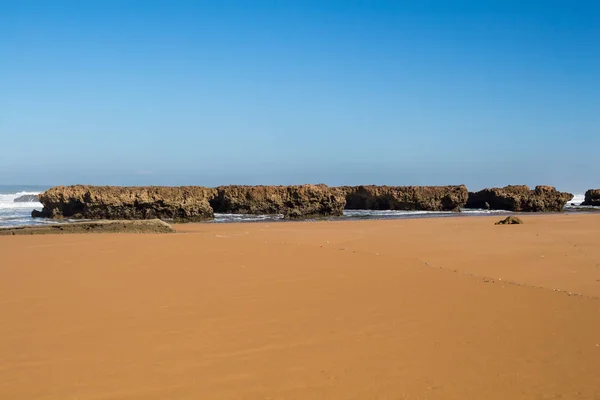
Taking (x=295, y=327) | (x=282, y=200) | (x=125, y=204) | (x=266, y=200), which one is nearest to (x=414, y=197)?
(x=282, y=200)

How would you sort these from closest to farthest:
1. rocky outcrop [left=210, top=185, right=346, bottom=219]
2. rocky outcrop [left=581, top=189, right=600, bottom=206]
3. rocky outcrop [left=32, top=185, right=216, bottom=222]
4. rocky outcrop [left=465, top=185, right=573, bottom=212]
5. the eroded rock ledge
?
1. rocky outcrop [left=32, top=185, right=216, bottom=222]
2. the eroded rock ledge
3. rocky outcrop [left=210, top=185, right=346, bottom=219]
4. rocky outcrop [left=465, top=185, right=573, bottom=212]
5. rocky outcrop [left=581, top=189, right=600, bottom=206]

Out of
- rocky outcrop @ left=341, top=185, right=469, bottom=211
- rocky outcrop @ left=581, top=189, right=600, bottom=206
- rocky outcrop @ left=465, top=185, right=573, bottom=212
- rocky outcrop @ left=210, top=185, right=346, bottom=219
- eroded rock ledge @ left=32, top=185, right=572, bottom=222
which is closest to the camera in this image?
eroded rock ledge @ left=32, top=185, right=572, bottom=222

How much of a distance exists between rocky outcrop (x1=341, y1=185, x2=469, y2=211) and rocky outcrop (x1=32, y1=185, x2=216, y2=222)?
13553mm

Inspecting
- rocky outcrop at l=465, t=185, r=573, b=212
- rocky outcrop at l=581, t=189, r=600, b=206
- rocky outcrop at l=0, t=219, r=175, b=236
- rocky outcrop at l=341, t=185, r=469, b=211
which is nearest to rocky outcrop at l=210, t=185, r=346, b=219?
rocky outcrop at l=341, t=185, r=469, b=211

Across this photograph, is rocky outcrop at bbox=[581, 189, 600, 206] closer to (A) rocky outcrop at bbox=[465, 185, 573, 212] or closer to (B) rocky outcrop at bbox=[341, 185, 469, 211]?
(A) rocky outcrop at bbox=[465, 185, 573, 212]

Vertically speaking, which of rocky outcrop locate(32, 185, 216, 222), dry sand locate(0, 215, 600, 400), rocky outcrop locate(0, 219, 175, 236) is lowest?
dry sand locate(0, 215, 600, 400)

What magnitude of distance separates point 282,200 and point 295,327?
23.6 m

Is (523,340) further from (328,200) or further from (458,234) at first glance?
(328,200)

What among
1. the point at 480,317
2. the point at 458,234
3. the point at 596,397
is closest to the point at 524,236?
the point at 458,234

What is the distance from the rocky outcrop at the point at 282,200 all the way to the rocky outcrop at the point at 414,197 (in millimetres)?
6219

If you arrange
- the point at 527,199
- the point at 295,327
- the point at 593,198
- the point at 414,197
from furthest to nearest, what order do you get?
the point at 593,198 → the point at 527,199 → the point at 414,197 → the point at 295,327

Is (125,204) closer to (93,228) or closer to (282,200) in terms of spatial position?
(282,200)

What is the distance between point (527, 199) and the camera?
113ft

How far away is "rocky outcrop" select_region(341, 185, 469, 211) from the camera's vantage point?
Answer: 33.2 metres
